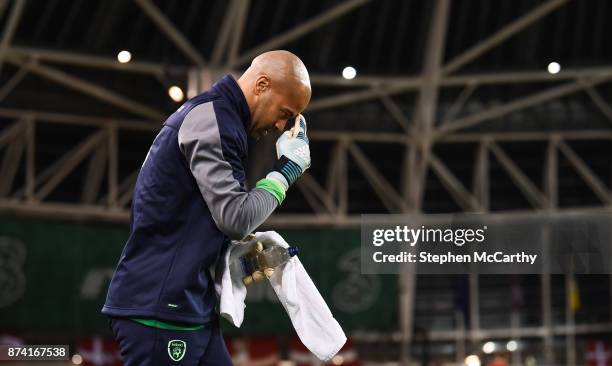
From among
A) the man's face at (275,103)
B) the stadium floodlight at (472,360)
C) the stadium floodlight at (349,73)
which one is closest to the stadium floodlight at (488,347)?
the stadium floodlight at (472,360)

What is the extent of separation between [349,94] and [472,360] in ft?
22.2

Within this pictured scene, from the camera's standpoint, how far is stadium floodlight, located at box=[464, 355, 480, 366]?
71.1 feet

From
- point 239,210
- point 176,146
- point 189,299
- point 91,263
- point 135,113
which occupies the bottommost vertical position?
point 189,299

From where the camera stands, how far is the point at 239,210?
3.56 m

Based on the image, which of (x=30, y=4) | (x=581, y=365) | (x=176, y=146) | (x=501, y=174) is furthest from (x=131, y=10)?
(x=176, y=146)

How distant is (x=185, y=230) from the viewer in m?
3.64

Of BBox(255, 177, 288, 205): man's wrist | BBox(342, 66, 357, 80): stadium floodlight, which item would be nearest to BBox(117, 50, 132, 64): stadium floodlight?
BBox(342, 66, 357, 80): stadium floodlight

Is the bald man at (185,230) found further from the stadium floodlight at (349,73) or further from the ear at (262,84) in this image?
the stadium floodlight at (349,73)

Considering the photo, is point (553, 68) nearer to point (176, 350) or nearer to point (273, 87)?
point (273, 87)

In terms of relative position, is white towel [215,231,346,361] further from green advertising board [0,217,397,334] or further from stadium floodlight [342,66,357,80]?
stadium floodlight [342,66,357,80]

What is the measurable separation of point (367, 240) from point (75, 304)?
22.7ft

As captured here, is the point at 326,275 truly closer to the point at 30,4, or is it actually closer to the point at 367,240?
the point at 367,240

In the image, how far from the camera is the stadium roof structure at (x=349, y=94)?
1773cm

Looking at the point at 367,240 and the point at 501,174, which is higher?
the point at 501,174
